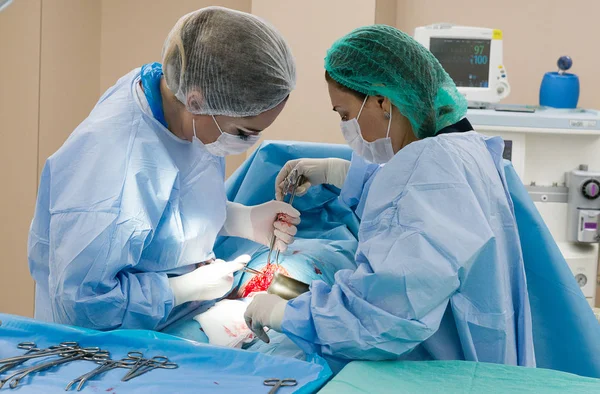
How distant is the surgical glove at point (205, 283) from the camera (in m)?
1.87

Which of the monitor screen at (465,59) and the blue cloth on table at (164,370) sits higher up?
the monitor screen at (465,59)

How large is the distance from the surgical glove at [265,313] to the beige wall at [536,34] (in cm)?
288

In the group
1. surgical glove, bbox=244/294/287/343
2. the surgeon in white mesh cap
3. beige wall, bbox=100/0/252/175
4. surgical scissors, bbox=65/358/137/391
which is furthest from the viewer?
beige wall, bbox=100/0/252/175

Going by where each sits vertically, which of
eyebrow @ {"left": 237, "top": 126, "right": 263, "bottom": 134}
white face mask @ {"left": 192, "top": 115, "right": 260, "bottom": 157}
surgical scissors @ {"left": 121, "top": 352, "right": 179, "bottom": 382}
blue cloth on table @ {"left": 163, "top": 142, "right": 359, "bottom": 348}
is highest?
eyebrow @ {"left": 237, "top": 126, "right": 263, "bottom": 134}

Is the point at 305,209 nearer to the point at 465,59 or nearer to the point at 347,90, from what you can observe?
the point at 347,90

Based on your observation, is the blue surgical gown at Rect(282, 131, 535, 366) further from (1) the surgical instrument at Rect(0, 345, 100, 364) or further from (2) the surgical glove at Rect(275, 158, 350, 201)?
(2) the surgical glove at Rect(275, 158, 350, 201)

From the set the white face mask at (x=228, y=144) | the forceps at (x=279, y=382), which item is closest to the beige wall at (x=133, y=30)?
the white face mask at (x=228, y=144)

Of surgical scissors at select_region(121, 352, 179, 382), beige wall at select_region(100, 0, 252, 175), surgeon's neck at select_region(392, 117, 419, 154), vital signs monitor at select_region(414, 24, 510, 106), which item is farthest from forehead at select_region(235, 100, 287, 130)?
beige wall at select_region(100, 0, 252, 175)

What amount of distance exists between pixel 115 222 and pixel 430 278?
715 mm

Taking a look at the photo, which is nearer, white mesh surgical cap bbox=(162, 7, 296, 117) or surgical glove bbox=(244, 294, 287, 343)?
surgical glove bbox=(244, 294, 287, 343)

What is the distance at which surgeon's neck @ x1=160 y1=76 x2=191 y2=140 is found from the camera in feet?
6.32

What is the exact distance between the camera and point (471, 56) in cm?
353

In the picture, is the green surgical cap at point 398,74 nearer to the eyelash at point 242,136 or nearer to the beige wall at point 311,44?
the eyelash at point 242,136

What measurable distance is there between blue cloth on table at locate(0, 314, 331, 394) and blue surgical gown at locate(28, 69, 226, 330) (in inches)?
7.4
